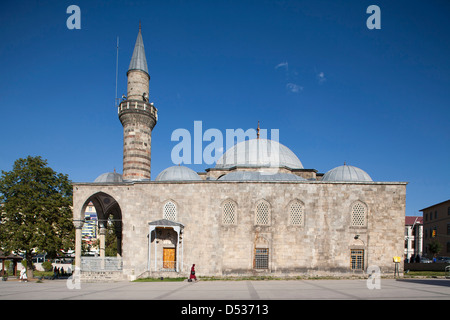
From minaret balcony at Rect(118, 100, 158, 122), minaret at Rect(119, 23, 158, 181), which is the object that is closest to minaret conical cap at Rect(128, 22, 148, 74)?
minaret at Rect(119, 23, 158, 181)

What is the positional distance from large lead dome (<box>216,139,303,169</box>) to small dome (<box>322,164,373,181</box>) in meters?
4.14

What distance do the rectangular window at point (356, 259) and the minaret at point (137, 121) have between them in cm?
1681

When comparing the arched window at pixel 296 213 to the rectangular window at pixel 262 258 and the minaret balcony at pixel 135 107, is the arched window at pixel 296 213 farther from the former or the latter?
the minaret balcony at pixel 135 107

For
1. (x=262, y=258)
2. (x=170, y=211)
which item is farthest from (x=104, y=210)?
(x=262, y=258)

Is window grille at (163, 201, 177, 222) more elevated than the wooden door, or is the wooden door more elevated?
window grille at (163, 201, 177, 222)

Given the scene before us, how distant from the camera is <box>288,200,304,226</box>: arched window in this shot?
22953 mm

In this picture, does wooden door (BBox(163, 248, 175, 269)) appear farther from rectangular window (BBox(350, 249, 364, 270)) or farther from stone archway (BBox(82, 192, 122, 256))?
rectangular window (BBox(350, 249, 364, 270))

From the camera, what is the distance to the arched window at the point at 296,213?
2295 cm

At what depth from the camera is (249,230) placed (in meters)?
22.9

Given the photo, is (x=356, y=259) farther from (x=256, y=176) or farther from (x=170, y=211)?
(x=170, y=211)
